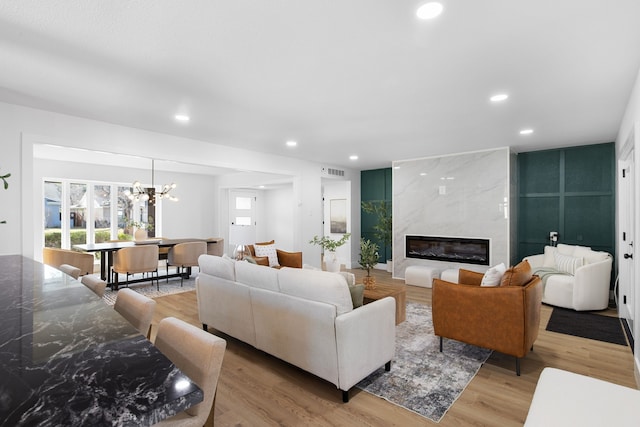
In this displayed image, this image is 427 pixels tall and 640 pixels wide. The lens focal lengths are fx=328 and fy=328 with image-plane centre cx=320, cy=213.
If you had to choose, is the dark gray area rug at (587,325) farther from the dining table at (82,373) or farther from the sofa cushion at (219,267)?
the dining table at (82,373)

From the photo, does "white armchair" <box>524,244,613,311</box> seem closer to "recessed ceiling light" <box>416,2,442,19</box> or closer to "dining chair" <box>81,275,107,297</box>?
"recessed ceiling light" <box>416,2,442,19</box>

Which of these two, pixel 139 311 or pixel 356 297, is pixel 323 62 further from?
pixel 139 311

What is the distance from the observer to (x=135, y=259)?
18.5 feet

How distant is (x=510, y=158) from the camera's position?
568 centimetres

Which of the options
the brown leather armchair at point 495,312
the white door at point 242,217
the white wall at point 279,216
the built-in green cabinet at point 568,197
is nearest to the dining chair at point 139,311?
the brown leather armchair at point 495,312

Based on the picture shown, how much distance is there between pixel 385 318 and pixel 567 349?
216 centimetres

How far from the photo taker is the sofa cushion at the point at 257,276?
2.88 meters

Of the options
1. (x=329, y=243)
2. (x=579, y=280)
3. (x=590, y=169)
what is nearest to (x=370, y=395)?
(x=579, y=280)

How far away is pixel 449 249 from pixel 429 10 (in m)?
5.19

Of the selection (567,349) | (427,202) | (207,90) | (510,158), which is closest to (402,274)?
(427,202)

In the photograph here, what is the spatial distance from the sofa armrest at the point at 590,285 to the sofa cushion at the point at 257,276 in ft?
14.1

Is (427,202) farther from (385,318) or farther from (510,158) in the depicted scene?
(385,318)

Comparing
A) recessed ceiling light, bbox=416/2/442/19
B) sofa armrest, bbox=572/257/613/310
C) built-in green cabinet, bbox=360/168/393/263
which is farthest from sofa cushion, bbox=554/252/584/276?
recessed ceiling light, bbox=416/2/442/19

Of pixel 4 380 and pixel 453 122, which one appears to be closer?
pixel 4 380
